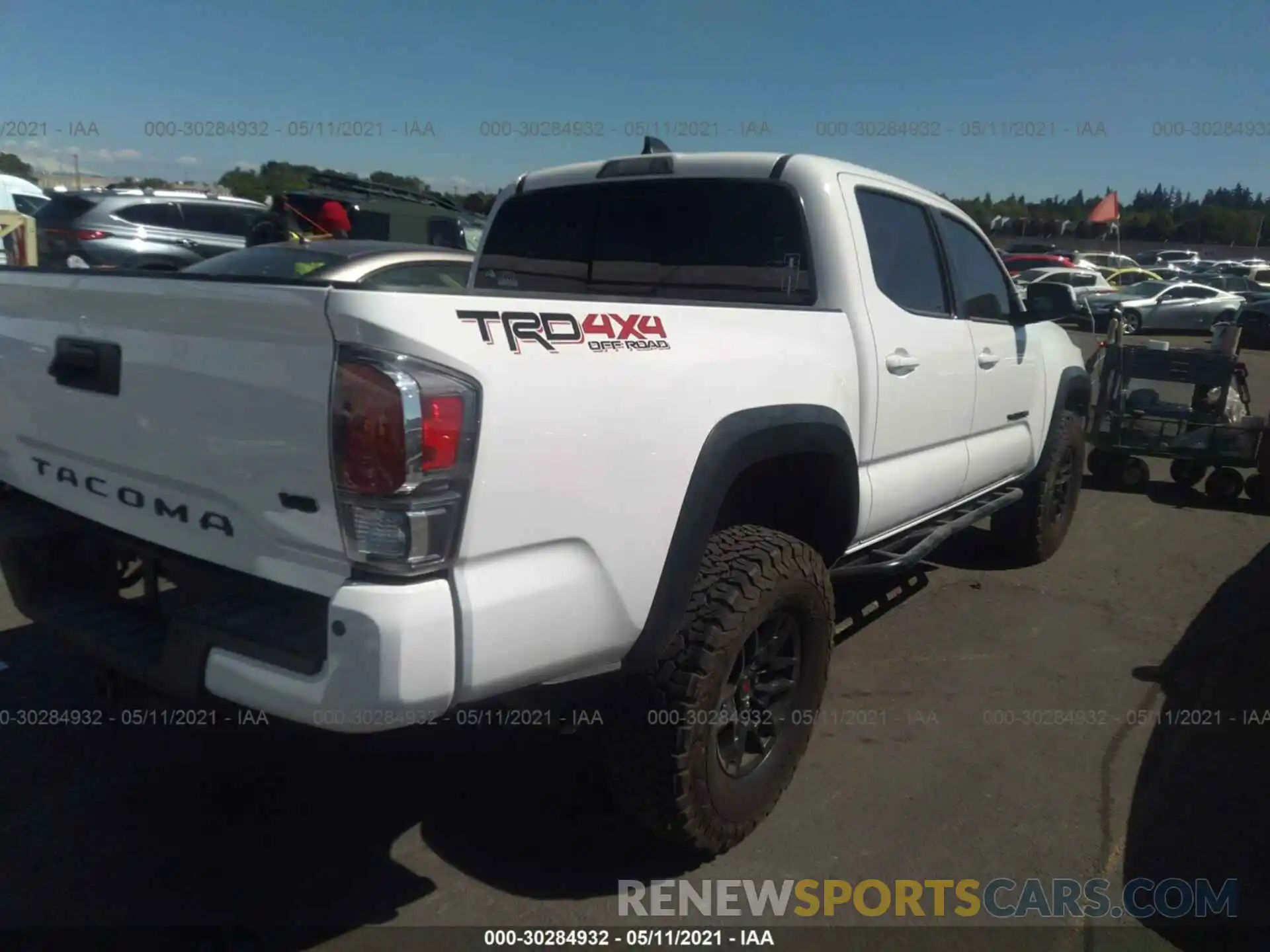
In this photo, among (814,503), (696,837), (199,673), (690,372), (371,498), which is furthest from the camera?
(814,503)

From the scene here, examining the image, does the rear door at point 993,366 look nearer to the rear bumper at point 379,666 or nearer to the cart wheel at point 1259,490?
the rear bumper at point 379,666

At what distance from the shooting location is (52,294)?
2.50 m

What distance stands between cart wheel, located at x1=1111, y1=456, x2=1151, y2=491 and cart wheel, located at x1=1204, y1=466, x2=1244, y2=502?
47cm

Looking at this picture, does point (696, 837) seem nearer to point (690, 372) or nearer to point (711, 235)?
point (690, 372)

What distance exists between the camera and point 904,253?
12.6ft

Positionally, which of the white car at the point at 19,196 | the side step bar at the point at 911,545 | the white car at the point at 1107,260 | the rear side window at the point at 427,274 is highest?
the white car at the point at 1107,260

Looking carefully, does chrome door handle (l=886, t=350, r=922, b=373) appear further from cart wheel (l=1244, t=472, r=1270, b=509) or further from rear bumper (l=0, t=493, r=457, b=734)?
cart wheel (l=1244, t=472, r=1270, b=509)

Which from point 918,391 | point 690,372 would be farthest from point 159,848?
point 918,391

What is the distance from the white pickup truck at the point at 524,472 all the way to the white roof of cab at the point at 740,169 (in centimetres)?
1

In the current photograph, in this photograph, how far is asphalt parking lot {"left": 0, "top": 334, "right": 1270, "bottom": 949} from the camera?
2631mm

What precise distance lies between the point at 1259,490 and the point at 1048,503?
293 centimetres

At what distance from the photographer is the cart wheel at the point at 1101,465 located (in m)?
8.02

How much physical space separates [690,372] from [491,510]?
2.39ft
